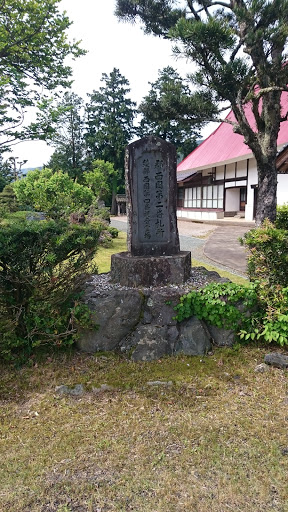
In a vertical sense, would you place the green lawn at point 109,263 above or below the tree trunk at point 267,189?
below

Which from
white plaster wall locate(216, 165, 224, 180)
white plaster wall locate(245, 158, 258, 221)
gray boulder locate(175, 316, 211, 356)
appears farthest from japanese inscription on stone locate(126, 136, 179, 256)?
white plaster wall locate(216, 165, 224, 180)

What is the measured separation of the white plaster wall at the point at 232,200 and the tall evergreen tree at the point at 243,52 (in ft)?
37.7

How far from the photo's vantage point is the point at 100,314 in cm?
362

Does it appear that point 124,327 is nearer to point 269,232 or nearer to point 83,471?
point 83,471

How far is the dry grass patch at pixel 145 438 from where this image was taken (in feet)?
6.10

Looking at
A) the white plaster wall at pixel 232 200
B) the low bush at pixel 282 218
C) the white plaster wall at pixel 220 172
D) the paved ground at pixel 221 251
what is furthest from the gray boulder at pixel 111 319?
the white plaster wall at pixel 220 172

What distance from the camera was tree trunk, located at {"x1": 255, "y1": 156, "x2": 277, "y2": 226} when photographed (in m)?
8.61

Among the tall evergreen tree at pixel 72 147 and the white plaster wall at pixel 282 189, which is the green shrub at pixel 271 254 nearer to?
the white plaster wall at pixel 282 189

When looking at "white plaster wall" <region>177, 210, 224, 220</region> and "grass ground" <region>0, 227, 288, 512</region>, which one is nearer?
"grass ground" <region>0, 227, 288, 512</region>

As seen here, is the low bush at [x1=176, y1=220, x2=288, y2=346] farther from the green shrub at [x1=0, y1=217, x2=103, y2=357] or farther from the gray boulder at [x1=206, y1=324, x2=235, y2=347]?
the green shrub at [x1=0, y1=217, x2=103, y2=357]

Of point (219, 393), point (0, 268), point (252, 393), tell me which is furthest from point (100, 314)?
point (252, 393)

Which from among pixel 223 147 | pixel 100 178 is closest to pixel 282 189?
pixel 223 147

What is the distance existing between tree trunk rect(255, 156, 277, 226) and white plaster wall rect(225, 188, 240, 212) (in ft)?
38.9

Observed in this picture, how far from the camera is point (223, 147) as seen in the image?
20.0 m
